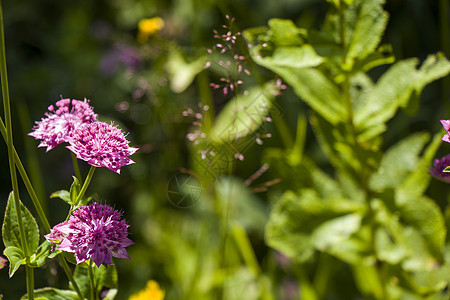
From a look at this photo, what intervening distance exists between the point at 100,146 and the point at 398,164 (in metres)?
0.58

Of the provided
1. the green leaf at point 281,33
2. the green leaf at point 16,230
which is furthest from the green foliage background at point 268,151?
the green leaf at point 16,230

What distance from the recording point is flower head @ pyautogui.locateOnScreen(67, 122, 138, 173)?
1.73 ft

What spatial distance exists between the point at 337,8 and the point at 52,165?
4.44ft

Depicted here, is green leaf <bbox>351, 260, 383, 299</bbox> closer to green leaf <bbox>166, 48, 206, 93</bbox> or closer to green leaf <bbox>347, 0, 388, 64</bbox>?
green leaf <bbox>347, 0, 388, 64</bbox>

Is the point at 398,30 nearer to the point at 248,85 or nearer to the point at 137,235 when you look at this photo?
the point at 248,85

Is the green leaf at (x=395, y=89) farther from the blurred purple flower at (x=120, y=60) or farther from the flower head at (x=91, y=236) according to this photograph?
the blurred purple flower at (x=120, y=60)

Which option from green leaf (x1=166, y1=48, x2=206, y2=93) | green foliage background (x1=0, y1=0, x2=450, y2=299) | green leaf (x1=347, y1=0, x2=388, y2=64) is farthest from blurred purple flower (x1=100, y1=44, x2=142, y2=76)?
green leaf (x1=347, y1=0, x2=388, y2=64)

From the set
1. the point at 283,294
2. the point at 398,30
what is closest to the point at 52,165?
the point at 283,294

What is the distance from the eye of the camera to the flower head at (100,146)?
526mm

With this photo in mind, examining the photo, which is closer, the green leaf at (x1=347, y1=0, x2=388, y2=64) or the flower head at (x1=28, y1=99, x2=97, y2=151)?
the flower head at (x1=28, y1=99, x2=97, y2=151)

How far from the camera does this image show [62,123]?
59cm

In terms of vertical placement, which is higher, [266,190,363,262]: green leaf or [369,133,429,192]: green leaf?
[369,133,429,192]: green leaf

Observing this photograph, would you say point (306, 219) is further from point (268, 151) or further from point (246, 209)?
point (246, 209)

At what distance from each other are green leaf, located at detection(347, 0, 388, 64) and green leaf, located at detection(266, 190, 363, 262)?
265mm
